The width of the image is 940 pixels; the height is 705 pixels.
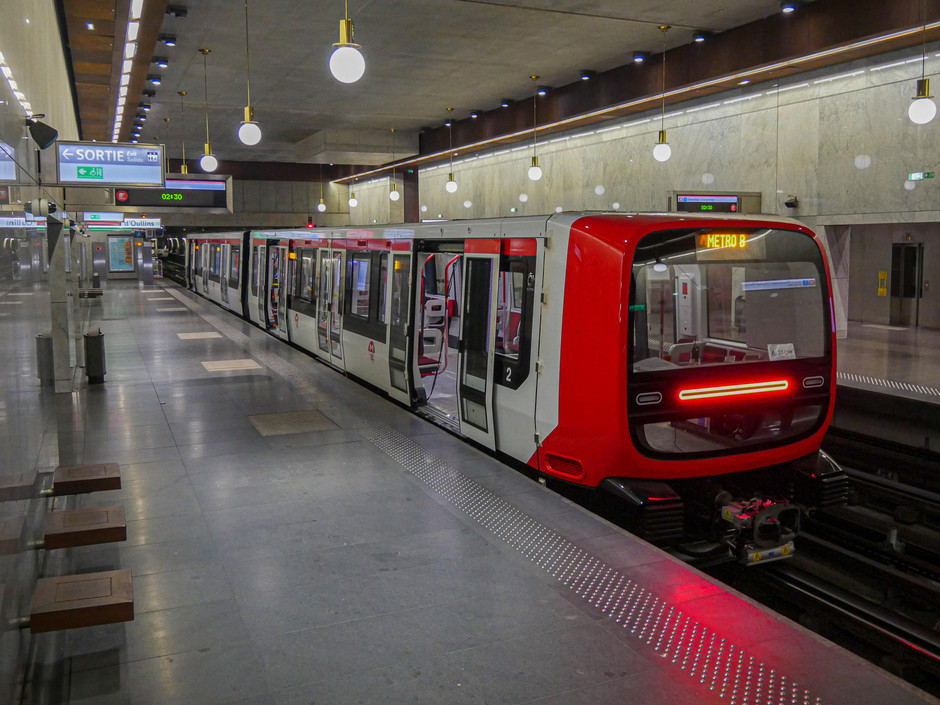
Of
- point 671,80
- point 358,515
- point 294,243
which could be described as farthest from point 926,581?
point 294,243

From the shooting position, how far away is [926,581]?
6789mm

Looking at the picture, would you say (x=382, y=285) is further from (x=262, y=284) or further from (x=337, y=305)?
(x=262, y=284)

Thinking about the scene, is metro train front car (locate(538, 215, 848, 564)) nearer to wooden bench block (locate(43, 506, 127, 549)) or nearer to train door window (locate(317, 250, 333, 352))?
wooden bench block (locate(43, 506, 127, 549))

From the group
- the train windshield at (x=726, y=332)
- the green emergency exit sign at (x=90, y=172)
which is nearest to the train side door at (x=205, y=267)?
the green emergency exit sign at (x=90, y=172)

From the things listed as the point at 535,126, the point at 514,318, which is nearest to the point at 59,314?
the point at 514,318

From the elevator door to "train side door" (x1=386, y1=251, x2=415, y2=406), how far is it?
1273 centimetres

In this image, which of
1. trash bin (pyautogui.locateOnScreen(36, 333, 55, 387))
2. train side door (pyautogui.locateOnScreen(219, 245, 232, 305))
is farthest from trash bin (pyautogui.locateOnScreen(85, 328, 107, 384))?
train side door (pyautogui.locateOnScreen(219, 245, 232, 305))

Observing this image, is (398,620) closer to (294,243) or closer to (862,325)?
(294,243)

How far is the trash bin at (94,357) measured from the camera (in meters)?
11.2

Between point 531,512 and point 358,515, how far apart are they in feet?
4.11

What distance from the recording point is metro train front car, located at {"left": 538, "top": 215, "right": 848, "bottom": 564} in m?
5.86

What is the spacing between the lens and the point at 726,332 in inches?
250

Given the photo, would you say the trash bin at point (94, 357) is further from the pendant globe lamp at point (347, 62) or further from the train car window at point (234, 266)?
the train car window at point (234, 266)

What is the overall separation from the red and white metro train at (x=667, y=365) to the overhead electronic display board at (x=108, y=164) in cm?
482
